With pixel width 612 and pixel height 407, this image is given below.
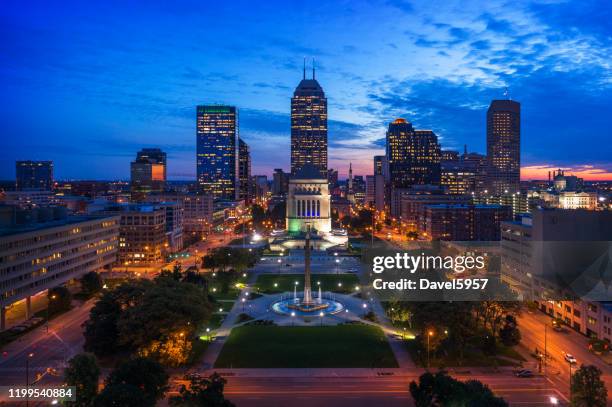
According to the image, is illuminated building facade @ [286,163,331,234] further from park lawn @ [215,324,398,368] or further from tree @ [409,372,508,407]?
tree @ [409,372,508,407]

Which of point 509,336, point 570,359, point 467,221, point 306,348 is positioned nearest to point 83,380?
point 306,348

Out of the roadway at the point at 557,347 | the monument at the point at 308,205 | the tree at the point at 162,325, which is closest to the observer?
the roadway at the point at 557,347

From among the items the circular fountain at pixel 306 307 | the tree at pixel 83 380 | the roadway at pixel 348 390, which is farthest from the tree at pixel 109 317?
the circular fountain at pixel 306 307

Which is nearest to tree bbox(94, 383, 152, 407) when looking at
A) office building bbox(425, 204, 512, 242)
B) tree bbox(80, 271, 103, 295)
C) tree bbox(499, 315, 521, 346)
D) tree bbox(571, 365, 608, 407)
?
tree bbox(571, 365, 608, 407)

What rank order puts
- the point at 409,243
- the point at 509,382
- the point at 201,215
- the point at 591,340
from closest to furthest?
the point at 509,382 → the point at 591,340 → the point at 409,243 → the point at 201,215

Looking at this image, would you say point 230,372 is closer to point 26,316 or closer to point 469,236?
point 26,316

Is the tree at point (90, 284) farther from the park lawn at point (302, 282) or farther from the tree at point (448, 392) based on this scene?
the tree at point (448, 392)

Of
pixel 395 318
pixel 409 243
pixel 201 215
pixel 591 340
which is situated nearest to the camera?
pixel 591 340

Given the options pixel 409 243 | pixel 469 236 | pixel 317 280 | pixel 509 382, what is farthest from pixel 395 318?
pixel 469 236
